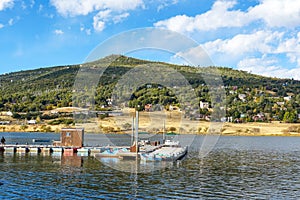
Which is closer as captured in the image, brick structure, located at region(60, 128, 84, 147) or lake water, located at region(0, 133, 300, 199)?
lake water, located at region(0, 133, 300, 199)

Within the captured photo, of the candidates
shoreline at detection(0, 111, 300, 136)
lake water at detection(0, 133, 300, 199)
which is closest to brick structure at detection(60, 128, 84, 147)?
lake water at detection(0, 133, 300, 199)

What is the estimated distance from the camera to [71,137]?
261 ft

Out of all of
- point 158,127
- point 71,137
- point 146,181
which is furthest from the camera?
point 158,127

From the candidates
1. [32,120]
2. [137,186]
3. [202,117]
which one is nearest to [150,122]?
[202,117]

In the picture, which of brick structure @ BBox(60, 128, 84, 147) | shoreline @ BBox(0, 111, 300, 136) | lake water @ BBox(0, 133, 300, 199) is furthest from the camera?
shoreline @ BBox(0, 111, 300, 136)

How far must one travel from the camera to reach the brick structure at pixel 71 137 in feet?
257

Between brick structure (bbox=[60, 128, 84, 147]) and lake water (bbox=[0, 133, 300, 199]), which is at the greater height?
brick structure (bbox=[60, 128, 84, 147])

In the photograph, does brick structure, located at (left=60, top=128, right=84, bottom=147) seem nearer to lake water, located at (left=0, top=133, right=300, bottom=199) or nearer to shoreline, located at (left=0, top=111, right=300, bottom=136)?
lake water, located at (left=0, top=133, right=300, bottom=199)

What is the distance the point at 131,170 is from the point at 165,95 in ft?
432

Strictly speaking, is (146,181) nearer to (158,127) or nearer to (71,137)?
(71,137)

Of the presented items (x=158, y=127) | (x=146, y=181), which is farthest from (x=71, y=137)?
(x=158, y=127)

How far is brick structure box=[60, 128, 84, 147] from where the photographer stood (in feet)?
257

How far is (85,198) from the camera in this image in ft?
116

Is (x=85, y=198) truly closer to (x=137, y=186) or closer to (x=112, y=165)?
(x=137, y=186)
